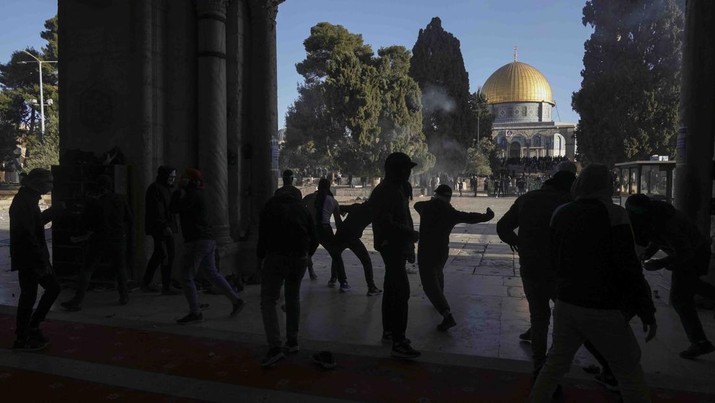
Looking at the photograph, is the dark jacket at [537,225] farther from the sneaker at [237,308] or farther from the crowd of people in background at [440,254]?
the sneaker at [237,308]

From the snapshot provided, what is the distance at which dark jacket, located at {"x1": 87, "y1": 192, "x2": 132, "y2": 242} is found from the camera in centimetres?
582

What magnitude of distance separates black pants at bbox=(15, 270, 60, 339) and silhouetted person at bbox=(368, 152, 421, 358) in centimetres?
288

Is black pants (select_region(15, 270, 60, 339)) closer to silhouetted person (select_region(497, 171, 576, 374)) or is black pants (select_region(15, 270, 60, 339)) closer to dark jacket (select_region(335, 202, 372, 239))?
dark jacket (select_region(335, 202, 372, 239))

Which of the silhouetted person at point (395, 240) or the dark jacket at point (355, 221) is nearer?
the silhouetted person at point (395, 240)

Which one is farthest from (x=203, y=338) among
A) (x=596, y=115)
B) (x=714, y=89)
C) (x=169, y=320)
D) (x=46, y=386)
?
(x=596, y=115)

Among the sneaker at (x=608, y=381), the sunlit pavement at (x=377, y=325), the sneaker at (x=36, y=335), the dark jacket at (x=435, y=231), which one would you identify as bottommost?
the sunlit pavement at (x=377, y=325)

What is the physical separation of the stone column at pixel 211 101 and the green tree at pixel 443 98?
30749 millimetres

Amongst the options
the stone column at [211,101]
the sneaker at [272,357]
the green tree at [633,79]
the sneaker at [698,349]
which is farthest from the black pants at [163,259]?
the green tree at [633,79]

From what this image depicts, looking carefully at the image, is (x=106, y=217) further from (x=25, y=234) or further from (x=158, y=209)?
(x=25, y=234)

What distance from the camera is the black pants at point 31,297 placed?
440cm

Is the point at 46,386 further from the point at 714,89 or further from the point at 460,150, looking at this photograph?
the point at 460,150

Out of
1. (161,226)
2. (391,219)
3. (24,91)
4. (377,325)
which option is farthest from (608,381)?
(24,91)

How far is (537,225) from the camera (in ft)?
12.2

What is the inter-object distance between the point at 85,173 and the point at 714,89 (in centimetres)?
791
